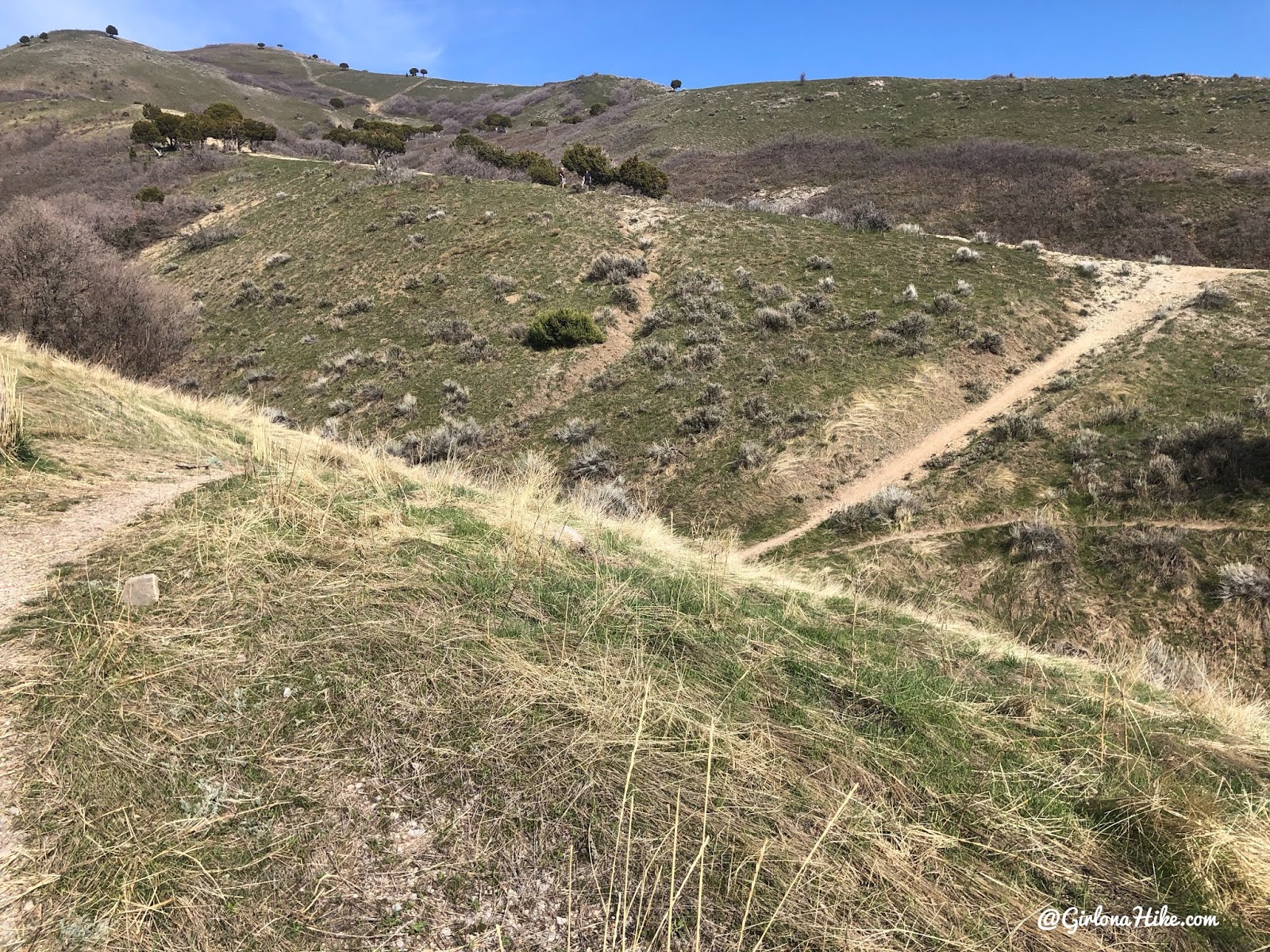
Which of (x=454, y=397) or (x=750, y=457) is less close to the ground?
(x=750, y=457)

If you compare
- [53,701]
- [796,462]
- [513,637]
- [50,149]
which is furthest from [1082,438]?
[50,149]

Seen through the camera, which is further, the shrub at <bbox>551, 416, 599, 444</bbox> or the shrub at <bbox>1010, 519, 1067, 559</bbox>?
the shrub at <bbox>551, 416, 599, 444</bbox>

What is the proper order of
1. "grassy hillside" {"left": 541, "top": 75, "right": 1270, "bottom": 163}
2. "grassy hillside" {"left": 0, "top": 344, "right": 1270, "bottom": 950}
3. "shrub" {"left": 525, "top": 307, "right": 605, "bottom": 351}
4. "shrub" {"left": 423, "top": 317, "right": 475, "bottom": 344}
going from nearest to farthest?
"grassy hillside" {"left": 0, "top": 344, "right": 1270, "bottom": 950} < "shrub" {"left": 525, "top": 307, "right": 605, "bottom": 351} < "shrub" {"left": 423, "top": 317, "right": 475, "bottom": 344} < "grassy hillside" {"left": 541, "top": 75, "right": 1270, "bottom": 163}

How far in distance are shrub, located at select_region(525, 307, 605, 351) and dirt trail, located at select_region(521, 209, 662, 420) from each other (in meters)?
0.43

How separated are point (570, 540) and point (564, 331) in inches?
583

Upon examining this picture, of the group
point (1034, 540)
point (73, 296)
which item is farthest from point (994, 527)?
point (73, 296)

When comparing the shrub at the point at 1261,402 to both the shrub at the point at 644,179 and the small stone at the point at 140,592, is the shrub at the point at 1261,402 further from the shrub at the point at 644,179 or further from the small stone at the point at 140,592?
the shrub at the point at 644,179

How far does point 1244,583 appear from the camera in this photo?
28.3 feet

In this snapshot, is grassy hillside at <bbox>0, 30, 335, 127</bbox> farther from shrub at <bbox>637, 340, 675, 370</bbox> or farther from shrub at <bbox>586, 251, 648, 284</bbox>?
shrub at <bbox>637, 340, 675, 370</bbox>

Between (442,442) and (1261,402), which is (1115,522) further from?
(442,442)

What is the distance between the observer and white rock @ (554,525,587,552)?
6039 millimetres

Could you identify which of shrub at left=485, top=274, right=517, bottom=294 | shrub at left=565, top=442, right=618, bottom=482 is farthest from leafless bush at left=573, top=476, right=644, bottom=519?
shrub at left=485, top=274, right=517, bottom=294

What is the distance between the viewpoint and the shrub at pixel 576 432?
1628 centimetres

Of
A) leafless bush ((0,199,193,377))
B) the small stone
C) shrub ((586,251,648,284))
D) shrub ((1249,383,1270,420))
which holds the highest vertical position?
shrub ((586,251,648,284))
